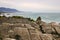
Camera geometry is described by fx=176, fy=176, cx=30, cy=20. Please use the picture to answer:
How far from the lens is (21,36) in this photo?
16156mm

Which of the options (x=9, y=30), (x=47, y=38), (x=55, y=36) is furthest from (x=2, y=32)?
(x=55, y=36)

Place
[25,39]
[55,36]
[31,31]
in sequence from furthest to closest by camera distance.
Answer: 1. [55,36]
2. [31,31]
3. [25,39]

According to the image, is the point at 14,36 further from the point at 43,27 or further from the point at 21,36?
the point at 43,27

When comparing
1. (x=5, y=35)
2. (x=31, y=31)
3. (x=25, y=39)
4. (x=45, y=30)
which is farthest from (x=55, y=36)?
(x=5, y=35)

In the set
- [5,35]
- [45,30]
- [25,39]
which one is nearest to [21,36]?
[25,39]

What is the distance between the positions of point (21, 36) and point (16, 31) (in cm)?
84

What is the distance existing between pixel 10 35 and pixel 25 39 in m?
1.63

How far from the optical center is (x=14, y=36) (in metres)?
16.5

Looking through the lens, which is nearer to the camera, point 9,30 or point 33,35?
point 33,35

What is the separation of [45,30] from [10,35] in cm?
462

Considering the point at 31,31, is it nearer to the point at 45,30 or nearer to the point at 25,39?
the point at 25,39

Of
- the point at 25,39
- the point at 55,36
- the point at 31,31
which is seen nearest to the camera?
the point at 25,39

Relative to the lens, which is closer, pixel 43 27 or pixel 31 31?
pixel 31 31

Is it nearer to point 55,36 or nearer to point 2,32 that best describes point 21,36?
point 2,32
